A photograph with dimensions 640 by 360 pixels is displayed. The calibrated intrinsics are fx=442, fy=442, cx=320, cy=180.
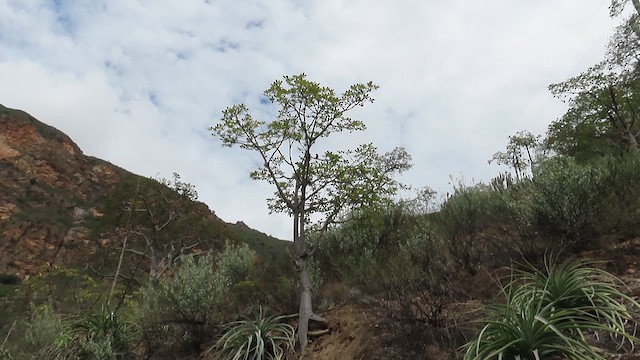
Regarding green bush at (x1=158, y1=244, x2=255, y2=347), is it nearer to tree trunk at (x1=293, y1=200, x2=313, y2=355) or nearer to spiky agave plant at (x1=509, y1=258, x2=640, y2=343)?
tree trunk at (x1=293, y1=200, x2=313, y2=355)

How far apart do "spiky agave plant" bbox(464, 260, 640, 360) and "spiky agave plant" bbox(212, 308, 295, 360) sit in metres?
3.69

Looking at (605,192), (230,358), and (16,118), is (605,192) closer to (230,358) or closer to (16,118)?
(230,358)

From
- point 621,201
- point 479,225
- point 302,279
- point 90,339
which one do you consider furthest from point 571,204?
point 90,339

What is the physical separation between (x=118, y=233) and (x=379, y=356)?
15.1 meters

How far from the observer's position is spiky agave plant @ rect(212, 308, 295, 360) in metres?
6.77

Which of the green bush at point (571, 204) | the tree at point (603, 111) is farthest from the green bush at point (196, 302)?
the tree at point (603, 111)

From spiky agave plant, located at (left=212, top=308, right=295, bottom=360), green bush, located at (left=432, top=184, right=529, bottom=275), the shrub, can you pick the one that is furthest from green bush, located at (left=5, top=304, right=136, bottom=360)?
the shrub

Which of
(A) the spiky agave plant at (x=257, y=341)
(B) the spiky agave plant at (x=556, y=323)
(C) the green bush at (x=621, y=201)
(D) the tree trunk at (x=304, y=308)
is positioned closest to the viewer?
(B) the spiky agave plant at (x=556, y=323)

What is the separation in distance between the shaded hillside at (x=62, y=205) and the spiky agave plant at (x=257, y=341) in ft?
36.6

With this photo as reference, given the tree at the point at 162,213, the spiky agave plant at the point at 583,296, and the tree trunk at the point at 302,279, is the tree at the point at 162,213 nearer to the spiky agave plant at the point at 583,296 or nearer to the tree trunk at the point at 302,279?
the tree trunk at the point at 302,279

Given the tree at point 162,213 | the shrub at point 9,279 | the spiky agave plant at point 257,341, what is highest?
the tree at point 162,213

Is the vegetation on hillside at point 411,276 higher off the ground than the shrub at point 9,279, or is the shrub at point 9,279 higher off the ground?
the shrub at point 9,279

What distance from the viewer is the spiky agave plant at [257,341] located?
22.2ft

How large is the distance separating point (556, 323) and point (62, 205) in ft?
159
